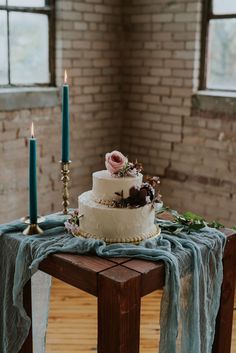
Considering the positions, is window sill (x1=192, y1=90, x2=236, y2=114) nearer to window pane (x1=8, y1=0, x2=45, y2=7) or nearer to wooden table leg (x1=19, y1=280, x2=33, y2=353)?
window pane (x1=8, y1=0, x2=45, y2=7)

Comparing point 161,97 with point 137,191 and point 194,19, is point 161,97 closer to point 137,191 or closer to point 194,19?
point 194,19

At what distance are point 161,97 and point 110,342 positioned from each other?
9.50 ft

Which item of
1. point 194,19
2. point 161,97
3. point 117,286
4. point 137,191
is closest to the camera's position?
point 117,286

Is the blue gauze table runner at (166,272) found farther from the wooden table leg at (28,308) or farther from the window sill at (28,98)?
the window sill at (28,98)

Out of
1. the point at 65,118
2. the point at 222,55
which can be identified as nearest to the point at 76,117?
the point at 222,55

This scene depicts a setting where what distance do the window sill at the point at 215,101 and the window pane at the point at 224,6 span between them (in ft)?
1.98

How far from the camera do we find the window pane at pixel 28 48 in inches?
151

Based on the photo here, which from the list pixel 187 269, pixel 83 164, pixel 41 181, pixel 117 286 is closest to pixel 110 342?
pixel 117 286

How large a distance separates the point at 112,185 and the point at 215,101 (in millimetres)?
2279

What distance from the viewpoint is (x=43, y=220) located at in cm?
220

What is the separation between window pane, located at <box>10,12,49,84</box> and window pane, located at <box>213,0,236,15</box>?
1303 mm

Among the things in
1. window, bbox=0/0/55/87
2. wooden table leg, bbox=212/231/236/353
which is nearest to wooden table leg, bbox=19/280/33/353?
wooden table leg, bbox=212/231/236/353

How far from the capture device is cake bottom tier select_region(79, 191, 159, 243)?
1.94 m

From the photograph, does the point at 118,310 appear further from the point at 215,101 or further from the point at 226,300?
the point at 215,101
